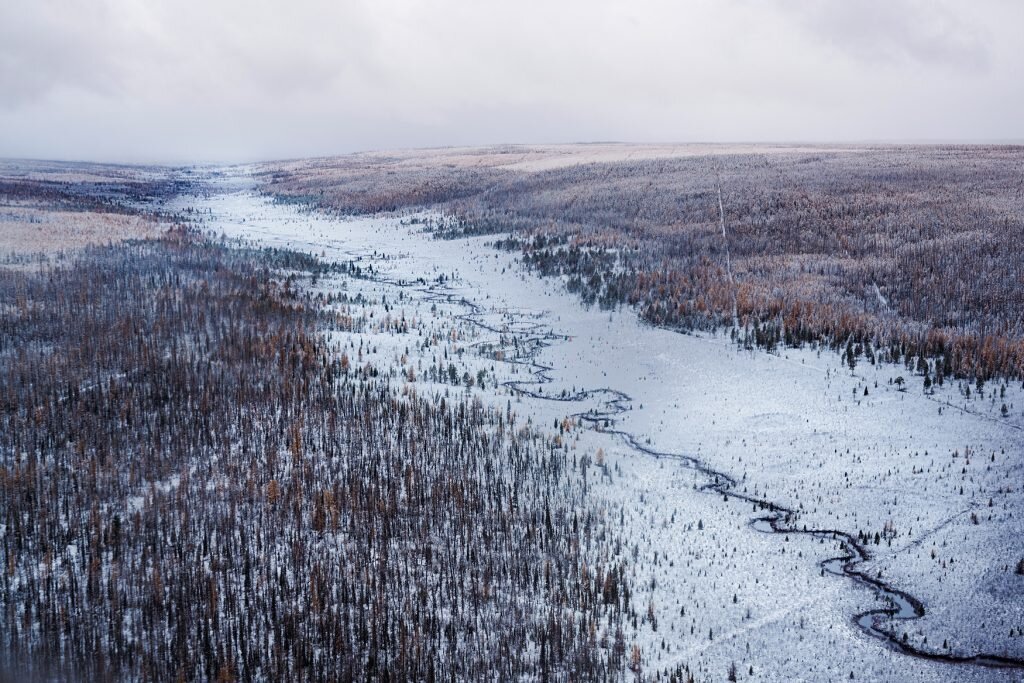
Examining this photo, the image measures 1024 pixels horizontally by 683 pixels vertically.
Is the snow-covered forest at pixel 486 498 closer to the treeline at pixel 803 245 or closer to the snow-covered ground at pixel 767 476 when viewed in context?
the snow-covered ground at pixel 767 476

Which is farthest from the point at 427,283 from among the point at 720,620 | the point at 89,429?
the point at 720,620

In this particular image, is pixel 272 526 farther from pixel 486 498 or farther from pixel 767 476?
pixel 767 476

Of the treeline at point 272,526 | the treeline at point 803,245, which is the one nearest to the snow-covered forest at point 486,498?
the treeline at point 272,526

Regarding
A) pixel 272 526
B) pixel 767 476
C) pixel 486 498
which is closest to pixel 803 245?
pixel 767 476

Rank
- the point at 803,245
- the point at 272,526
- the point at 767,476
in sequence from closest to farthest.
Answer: the point at 272,526, the point at 767,476, the point at 803,245

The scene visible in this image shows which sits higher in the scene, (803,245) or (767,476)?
(803,245)

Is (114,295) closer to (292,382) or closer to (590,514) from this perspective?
(292,382)

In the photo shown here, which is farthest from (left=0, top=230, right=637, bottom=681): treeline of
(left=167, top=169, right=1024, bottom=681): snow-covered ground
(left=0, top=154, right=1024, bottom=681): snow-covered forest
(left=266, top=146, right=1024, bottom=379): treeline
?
(left=266, top=146, right=1024, bottom=379): treeline
